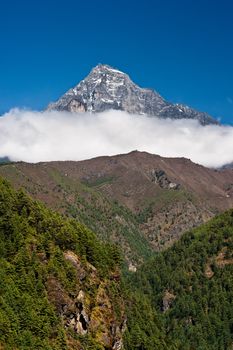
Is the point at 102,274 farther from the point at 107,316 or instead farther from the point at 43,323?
the point at 43,323

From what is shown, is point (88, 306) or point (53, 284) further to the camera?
point (88, 306)

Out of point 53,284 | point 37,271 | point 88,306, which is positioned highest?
point 37,271

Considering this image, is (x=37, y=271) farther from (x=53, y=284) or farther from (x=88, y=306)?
(x=88, y=306)

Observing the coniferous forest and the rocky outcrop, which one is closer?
the coniferous forest

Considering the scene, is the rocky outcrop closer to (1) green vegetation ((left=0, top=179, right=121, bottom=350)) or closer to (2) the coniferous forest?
(2) the coniferous forest

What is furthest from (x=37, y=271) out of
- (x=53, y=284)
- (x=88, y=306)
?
(x=88, y=306)

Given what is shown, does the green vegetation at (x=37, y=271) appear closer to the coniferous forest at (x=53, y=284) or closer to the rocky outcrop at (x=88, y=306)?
the coniferous forest at (x=53, y=284)

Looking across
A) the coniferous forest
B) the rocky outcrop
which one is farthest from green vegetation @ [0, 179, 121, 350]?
the rocky outcrop

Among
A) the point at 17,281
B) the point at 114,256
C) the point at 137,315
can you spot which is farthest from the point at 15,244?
the point at 137,315

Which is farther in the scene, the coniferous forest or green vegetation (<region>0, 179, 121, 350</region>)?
the coniferous forest

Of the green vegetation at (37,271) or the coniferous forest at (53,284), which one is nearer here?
the green vegetation at (37,271)

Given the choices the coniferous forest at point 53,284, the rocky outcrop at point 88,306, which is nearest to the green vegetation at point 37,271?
the coniferous forest at point 53,284

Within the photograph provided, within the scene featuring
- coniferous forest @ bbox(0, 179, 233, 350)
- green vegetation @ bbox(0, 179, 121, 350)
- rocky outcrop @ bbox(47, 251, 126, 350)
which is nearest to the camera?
green vegetation @ bbox(0, 179, 121, 350)

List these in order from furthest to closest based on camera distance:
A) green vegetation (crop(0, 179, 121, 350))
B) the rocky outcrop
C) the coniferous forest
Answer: the rocky outcrop → the coniferous forest → green vegetation (crop(0, 179, 121, 350))
